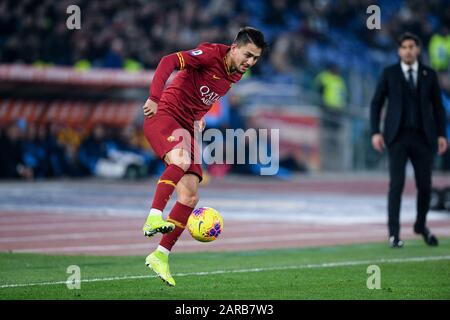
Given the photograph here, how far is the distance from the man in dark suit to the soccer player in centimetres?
382

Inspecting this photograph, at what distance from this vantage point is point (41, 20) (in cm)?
2986

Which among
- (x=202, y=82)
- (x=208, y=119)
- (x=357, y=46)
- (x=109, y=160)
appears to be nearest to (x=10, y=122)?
(x=109, y=160)

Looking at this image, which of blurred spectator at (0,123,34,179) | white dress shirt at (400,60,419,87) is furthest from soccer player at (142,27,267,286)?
blurred spectator at (0,123,34,179)

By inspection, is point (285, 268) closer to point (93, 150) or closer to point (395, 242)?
point (395, 242)

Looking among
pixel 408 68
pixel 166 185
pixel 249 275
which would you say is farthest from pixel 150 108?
pixel 408 68

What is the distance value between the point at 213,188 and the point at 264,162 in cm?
423

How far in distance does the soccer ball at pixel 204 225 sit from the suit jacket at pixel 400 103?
13.7 feet

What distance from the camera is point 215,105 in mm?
28938

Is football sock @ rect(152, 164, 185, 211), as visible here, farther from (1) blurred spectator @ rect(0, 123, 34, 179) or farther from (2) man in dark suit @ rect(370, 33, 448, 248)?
(1) blurred spectator @ rect(0, 123, 34, 179)

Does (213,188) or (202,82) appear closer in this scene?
(202,82)

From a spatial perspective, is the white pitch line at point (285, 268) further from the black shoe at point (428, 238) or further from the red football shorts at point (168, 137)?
the black shoe at point (428, 238)

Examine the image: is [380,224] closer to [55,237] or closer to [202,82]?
[55,237]

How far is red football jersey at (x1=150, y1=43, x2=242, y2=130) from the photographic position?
Answer: 9695 mm

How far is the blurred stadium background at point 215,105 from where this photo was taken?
27656mm
